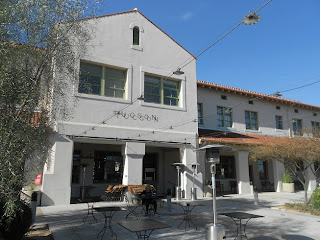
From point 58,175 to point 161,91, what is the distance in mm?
8034

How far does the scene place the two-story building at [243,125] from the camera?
18.8 meters

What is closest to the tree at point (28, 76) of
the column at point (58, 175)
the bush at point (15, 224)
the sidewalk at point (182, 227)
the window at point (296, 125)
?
the bush at point (15, 224)

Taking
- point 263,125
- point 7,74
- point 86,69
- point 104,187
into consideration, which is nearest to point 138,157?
point 104,187

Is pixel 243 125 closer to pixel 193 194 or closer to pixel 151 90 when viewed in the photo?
pixel 193 194

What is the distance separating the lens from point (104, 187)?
56.6 ft

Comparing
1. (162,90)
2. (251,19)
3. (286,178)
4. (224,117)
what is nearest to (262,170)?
(286,178)

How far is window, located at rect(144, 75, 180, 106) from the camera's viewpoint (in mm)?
16141

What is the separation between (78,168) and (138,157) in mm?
4862

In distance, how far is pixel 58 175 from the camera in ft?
41.0

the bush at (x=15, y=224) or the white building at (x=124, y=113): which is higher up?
the white building at (x=124, y=113)

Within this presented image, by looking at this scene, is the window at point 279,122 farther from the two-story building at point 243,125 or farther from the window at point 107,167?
the window at point 107,167

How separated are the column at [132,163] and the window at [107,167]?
142 inches

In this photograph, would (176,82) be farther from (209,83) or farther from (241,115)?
(241,115)

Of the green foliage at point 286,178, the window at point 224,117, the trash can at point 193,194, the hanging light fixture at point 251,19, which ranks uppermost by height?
the window at point 224,117
